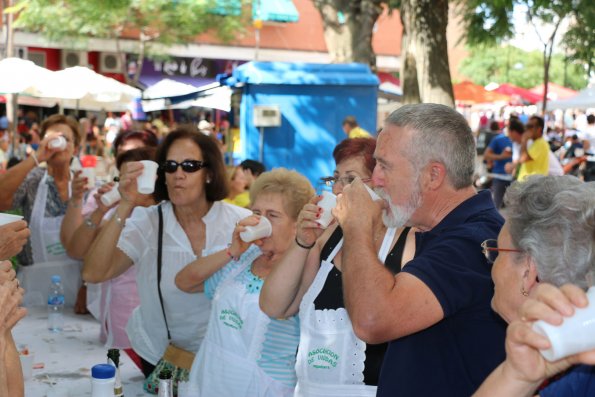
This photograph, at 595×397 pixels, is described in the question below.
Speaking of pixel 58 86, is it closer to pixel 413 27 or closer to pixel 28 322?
pixel 413 27

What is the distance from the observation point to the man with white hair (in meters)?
2.25

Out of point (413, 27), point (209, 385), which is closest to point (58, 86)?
point (413, 27)

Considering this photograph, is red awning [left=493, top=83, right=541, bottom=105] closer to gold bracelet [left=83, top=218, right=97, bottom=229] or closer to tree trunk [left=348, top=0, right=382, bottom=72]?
tree trunk [left=348, top=0, right=382, bottom=72]

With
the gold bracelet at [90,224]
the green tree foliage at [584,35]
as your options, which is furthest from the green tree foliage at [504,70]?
the gold bracelet at [90,224]

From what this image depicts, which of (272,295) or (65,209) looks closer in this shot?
(272,295)

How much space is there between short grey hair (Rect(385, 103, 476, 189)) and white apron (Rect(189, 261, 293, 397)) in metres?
1.22

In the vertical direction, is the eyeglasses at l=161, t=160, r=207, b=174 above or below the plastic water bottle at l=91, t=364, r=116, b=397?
above

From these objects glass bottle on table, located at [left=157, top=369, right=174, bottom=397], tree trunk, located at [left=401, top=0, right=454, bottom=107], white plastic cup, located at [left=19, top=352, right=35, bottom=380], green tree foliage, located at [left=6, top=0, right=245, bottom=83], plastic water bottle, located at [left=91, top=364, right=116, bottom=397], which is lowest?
white plastic cup, located at [left=19, top=352, right=35, bottom=380]

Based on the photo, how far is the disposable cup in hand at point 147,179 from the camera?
13.4 ft

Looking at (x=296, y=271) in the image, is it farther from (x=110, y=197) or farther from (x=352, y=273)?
(x=110, y=197)

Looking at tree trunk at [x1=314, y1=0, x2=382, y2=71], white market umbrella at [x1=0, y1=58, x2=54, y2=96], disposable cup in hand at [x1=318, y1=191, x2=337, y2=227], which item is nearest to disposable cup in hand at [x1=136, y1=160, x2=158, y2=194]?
disposable cup in hand at [x1=318, y1=191, x2=337, y2=227]

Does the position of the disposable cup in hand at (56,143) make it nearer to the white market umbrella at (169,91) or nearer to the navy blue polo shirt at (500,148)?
the white market umbrella at (169,91)

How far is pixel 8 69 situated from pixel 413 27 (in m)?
4.90

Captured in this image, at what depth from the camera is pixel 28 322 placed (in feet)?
17.5
